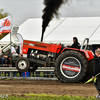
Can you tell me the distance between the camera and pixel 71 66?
9281 mm

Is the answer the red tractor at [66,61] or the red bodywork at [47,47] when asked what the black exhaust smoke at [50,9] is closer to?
the red bodywork at [47,47]

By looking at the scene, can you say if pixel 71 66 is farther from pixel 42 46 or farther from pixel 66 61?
pixel 42 46

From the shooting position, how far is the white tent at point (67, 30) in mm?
17375

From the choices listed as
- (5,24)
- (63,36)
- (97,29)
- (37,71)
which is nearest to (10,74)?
(37,71)

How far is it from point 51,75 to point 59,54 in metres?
3.12

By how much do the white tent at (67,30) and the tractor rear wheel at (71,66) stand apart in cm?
763

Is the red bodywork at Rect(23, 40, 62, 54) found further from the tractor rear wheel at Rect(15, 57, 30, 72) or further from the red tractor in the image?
the tractor rear wheel at Rect(15, 57, 30, 72)

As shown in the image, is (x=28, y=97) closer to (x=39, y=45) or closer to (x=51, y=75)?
(x=39, y=45)

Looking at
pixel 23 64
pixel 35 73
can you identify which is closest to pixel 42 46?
pixel 23 64

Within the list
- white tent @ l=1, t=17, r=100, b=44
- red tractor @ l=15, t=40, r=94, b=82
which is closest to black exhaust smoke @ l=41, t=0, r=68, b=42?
red tractor @ l=15, t=40, r=94, b=82

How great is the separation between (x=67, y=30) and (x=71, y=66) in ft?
31.9

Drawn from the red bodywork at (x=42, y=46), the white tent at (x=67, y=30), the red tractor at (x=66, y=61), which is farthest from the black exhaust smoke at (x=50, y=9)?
the white tent at (x=67, y=30)

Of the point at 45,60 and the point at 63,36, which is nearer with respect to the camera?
the point at 45,60

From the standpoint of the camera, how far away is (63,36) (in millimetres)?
18031
